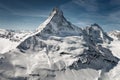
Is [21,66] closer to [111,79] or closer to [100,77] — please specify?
[100,77]

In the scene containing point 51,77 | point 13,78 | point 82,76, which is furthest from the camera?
point 82,76

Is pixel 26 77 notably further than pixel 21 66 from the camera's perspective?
No

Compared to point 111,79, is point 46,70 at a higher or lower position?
higher

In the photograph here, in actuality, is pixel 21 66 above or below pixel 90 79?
above

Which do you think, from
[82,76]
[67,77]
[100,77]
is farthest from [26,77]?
[100,77]

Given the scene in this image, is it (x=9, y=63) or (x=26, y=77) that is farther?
(x=9, y=63)

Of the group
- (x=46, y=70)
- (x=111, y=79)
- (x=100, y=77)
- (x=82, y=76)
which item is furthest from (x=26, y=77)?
(x=111, y=79)

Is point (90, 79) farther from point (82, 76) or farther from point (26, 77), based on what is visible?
point (26, 77)

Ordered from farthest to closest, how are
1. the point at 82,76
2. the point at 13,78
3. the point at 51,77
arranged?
the point at 82,76 → the point at 51,77 → the point at 13,78
